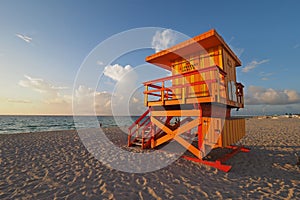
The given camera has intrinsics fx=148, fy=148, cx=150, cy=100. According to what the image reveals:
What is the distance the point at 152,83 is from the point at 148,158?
385cm

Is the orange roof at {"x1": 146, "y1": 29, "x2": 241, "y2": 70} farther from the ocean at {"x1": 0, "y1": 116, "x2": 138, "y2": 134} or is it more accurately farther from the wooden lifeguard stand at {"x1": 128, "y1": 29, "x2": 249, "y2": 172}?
the ocean at {"x1": 0, "y1": 116, "x2": 138, "y2": 134}

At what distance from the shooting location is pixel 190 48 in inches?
326

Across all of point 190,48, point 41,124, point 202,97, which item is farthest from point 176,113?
point 41,124

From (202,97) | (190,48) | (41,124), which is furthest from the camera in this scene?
(41,124)

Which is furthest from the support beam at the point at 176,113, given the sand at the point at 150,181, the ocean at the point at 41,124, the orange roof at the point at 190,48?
the ocean at the point at 41,124

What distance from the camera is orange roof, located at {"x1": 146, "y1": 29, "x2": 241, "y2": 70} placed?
7.25m

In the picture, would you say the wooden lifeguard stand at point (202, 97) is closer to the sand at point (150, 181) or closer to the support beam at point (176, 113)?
the support beam at point (176, 113)

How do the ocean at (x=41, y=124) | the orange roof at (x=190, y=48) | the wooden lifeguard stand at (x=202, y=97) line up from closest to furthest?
the wooden lifeguard stand at (x=202, y=97)
the orange roof at (x=190, y=48)
the ocean at (x=41, y=124)

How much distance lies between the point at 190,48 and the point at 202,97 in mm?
3427

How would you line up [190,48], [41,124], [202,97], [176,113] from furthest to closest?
[41,124], [190,48], [176,113], [202,97]

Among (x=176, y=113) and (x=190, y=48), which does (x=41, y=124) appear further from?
(x=190, y=48)

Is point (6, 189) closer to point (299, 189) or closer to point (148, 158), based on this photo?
point (148, 158)

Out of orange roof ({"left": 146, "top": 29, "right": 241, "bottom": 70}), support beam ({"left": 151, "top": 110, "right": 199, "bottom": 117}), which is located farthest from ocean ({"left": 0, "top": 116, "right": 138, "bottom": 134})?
support beam ({"left": 151, "top": 110, "right": 199, "bottom": 117})

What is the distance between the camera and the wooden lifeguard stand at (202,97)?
6328 millimetres
